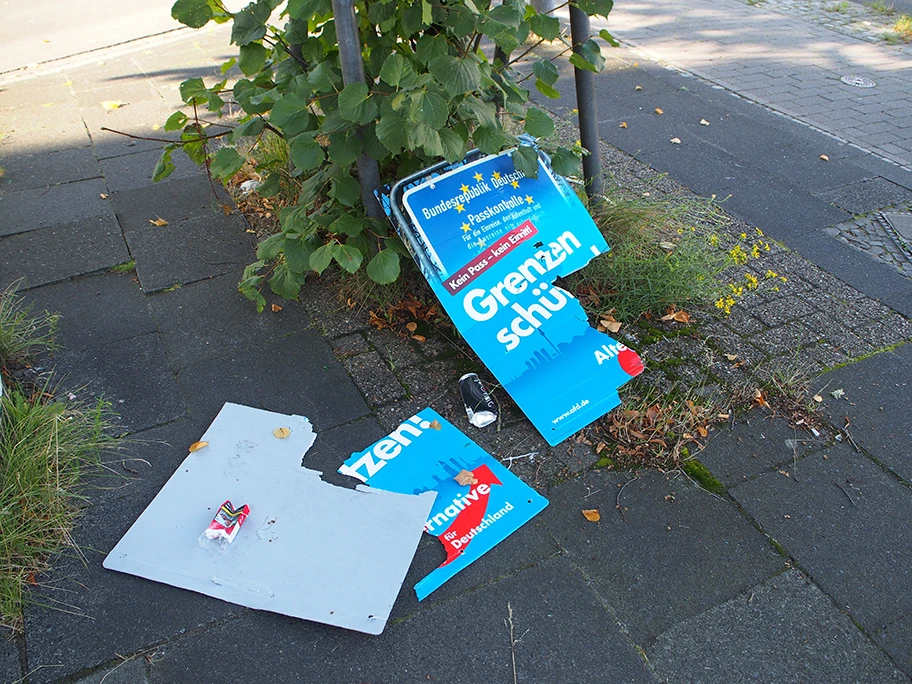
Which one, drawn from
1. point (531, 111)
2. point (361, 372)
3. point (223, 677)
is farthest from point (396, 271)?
point (223, 677)

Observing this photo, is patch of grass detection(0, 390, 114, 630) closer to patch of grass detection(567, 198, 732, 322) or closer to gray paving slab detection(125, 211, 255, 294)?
gray paving slab detection(125, 211, 255, 294)

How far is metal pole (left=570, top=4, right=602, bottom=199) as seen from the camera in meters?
3.40

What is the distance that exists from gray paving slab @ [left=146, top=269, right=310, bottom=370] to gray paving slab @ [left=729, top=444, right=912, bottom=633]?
2.10 m

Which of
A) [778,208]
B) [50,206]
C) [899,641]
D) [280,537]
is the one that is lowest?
[899,641]

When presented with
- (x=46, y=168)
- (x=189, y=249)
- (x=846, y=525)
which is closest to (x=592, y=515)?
(x=846, y=525)

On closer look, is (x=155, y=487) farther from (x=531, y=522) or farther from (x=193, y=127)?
(x=193, y=127)

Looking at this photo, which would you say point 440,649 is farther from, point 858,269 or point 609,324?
point 858,269

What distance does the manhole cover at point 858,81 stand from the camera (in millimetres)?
6598

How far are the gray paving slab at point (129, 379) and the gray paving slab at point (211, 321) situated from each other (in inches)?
3.3

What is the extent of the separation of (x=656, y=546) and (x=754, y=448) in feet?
2.24

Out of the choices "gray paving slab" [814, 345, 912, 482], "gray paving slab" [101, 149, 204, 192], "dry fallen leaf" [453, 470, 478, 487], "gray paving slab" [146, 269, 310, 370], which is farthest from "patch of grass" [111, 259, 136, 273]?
"gray paving slab" [814, 345, 912, 482]

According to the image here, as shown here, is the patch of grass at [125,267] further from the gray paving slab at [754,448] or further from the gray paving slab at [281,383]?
the gray paving slab at [754,448]

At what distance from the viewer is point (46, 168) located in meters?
4.61

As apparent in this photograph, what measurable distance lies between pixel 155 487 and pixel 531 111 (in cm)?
215
